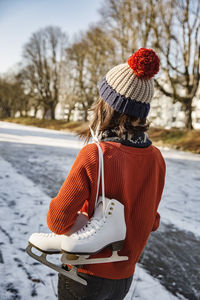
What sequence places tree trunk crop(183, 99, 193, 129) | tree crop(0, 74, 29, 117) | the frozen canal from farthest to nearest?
tree crop(0, 74, 29, 117), tree trunk crop(183, 99, 193, 129), the frozen canal

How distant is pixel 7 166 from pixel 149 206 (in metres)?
5.91

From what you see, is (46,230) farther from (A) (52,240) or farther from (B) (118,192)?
(B) (118,192)

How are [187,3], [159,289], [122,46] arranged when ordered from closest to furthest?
[159,289] → [187,3] → [122,46]

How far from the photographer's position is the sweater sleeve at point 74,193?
103 cm

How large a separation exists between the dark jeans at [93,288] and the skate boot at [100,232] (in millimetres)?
215

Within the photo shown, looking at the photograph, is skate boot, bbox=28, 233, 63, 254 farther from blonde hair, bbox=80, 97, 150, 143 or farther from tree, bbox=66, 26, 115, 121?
tree, bbox=66, 26, 115, 121

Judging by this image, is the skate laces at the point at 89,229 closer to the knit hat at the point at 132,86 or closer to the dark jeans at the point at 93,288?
the dark jeans at the point at 93,288

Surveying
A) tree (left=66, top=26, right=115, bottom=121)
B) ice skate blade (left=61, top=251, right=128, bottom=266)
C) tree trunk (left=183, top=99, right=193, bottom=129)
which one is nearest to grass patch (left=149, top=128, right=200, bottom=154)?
tree trunk (left=183, top=99, right=193, bottom=129)

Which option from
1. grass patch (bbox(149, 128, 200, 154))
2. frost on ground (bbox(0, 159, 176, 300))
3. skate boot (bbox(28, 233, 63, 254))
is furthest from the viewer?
grass patch (bbox(149, 128, 200, 154))

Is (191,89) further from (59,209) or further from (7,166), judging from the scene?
(59,209)

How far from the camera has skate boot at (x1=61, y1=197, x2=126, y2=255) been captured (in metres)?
1.03

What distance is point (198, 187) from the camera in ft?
20.4

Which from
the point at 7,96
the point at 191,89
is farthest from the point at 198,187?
the point at 7,96

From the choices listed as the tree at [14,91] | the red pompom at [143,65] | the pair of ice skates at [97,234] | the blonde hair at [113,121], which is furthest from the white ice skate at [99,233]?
the tree at [14,91]
